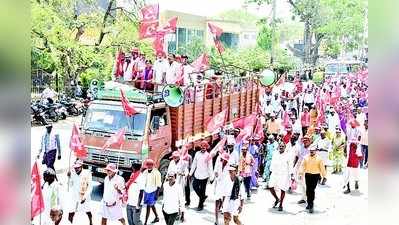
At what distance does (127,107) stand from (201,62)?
434mm

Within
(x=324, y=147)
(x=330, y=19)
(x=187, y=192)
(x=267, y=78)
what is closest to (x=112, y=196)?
(x=187, y=192)

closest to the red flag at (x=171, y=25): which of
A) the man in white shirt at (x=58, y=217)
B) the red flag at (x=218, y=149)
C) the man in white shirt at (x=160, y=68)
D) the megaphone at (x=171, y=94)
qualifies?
the man in white shirt at (x=160, y=68)

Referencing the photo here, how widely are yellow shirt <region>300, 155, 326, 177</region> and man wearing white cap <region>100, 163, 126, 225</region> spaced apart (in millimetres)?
946

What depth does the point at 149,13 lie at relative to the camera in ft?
9.93

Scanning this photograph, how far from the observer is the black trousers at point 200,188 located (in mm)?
3146

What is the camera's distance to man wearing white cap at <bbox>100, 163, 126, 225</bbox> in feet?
9.93

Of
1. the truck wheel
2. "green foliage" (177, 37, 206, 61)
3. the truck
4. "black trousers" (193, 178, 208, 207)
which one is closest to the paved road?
"black trousers" (193, 178, 208, 207)

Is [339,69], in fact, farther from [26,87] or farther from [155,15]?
[26,87]

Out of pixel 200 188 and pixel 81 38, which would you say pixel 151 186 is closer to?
pixel 200 188

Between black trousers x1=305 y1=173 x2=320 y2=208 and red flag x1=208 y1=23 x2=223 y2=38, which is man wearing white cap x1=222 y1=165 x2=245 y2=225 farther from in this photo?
red flag x1=208 y1=23 x2=223 y2=38

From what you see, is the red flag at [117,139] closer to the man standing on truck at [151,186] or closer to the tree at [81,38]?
the man standing on truck at [151,186]

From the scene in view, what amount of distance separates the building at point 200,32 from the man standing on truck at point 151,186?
59 cm

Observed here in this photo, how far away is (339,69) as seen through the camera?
3.24 m
